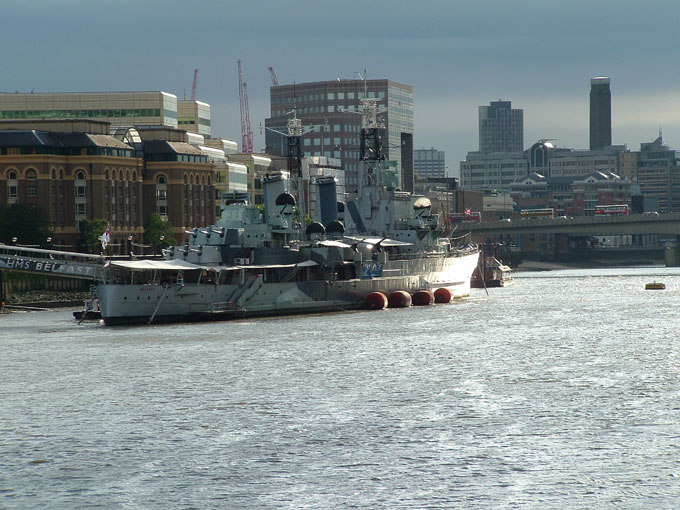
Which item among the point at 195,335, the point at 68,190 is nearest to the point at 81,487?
the point at 195,335

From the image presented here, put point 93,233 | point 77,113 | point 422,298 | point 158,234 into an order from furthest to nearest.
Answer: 1. point 77,113
2. point 158,234
3. point 93,233
4. point 422,298

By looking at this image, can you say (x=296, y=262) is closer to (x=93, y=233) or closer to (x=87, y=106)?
(x=93, y=233)

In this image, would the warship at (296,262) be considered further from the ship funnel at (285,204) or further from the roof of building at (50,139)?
the roof of building at (50,139)

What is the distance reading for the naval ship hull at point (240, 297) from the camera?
86375 mm

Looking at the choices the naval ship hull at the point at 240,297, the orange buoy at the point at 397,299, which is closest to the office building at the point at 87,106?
the naval ship hull at the point at 240,297

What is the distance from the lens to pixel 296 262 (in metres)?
97.4

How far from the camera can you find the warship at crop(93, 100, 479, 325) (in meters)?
87.7

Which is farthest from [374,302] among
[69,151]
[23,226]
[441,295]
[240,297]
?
[69,151]

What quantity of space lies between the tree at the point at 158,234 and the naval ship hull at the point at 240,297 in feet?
192

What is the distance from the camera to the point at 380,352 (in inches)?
2699

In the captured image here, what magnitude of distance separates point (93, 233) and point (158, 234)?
13296mm

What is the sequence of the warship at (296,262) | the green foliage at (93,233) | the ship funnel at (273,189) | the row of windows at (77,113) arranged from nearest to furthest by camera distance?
the warship at (296,262), the ship funnel at (273,189), the green foliage at (93,233), the row of windows at (77,113)

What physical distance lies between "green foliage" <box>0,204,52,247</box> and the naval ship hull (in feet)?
169

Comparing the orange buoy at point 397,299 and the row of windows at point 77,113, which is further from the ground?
the row of windows at point 77,113
